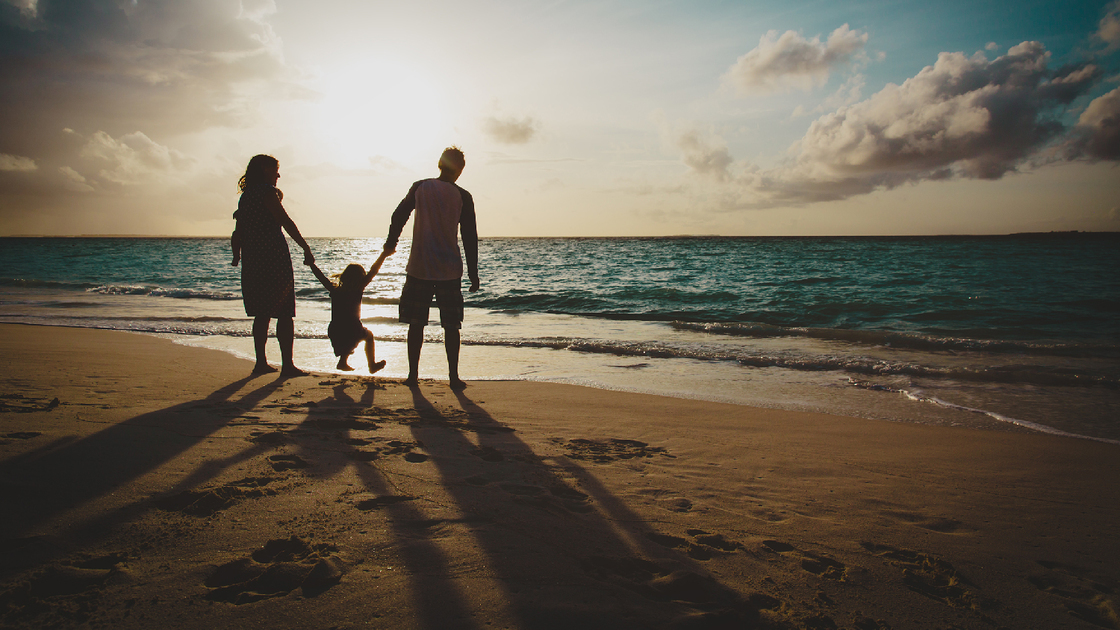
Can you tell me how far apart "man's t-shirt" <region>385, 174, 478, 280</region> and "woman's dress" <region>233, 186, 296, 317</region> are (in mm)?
997

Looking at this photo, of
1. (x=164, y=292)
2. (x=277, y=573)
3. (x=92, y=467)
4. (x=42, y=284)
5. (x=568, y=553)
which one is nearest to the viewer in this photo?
(x=277, y=573)

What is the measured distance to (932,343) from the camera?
7812mm

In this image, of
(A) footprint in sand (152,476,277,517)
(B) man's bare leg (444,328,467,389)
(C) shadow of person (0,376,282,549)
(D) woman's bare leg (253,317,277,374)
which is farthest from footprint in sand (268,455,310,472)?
(D) woman's bare leg (253,317,277,374)

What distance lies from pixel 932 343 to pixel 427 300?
7563 mm

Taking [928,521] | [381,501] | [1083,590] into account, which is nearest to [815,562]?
[928,521]

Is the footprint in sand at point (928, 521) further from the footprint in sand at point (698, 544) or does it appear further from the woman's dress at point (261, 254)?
the woman's dress at point (261, 254)

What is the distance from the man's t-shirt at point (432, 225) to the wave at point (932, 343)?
6013 millimetres

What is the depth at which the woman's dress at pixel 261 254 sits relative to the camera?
429 centimetres

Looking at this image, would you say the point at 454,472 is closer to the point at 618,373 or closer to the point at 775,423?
the point at 775,423

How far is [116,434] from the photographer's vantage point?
253 centimetres

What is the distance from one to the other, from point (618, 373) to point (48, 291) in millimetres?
18181

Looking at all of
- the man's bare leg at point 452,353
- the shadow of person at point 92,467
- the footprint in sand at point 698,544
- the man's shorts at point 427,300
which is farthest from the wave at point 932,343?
the shadow of person at point 92,467

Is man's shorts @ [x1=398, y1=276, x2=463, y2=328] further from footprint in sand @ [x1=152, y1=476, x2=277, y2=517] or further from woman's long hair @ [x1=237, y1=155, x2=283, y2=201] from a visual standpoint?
footprint in sand @ [x1=152, y1=476, x2=277, y2=517]

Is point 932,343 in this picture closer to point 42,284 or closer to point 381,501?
point 381,501
